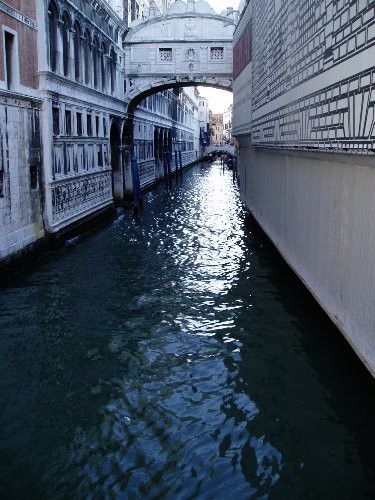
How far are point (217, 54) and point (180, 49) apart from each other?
148 cm

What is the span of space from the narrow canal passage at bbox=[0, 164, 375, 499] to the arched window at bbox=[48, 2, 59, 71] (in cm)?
539

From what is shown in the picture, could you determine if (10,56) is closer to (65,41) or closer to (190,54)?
(65,41)

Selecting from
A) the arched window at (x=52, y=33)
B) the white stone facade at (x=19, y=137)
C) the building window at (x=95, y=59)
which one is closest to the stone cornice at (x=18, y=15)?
the white stone facade at (x=19, y=137)

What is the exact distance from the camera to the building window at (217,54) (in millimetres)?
21844

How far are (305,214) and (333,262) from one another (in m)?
1.72

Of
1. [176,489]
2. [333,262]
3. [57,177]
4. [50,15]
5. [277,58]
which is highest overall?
[50,15]

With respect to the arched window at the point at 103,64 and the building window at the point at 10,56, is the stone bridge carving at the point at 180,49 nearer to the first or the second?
the arched window at the point at 103,64

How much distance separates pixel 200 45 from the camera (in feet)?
71.0

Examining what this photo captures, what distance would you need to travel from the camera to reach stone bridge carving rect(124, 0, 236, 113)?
70.5 feet

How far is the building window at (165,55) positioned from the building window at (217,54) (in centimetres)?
164

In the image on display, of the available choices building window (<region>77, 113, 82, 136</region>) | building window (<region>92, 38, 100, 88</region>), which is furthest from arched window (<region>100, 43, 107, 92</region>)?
building window (<region>77, 113, 82, 136</region>)

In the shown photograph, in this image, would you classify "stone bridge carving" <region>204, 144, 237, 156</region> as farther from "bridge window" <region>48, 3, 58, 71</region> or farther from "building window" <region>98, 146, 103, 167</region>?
"bridge window" <region>48, 3, 58, 71</region>

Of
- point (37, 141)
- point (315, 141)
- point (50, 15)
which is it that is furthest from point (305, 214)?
point (50, 15)

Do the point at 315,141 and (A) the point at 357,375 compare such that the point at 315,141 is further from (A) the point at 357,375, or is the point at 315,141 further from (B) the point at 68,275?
(B) the point at 68,275
